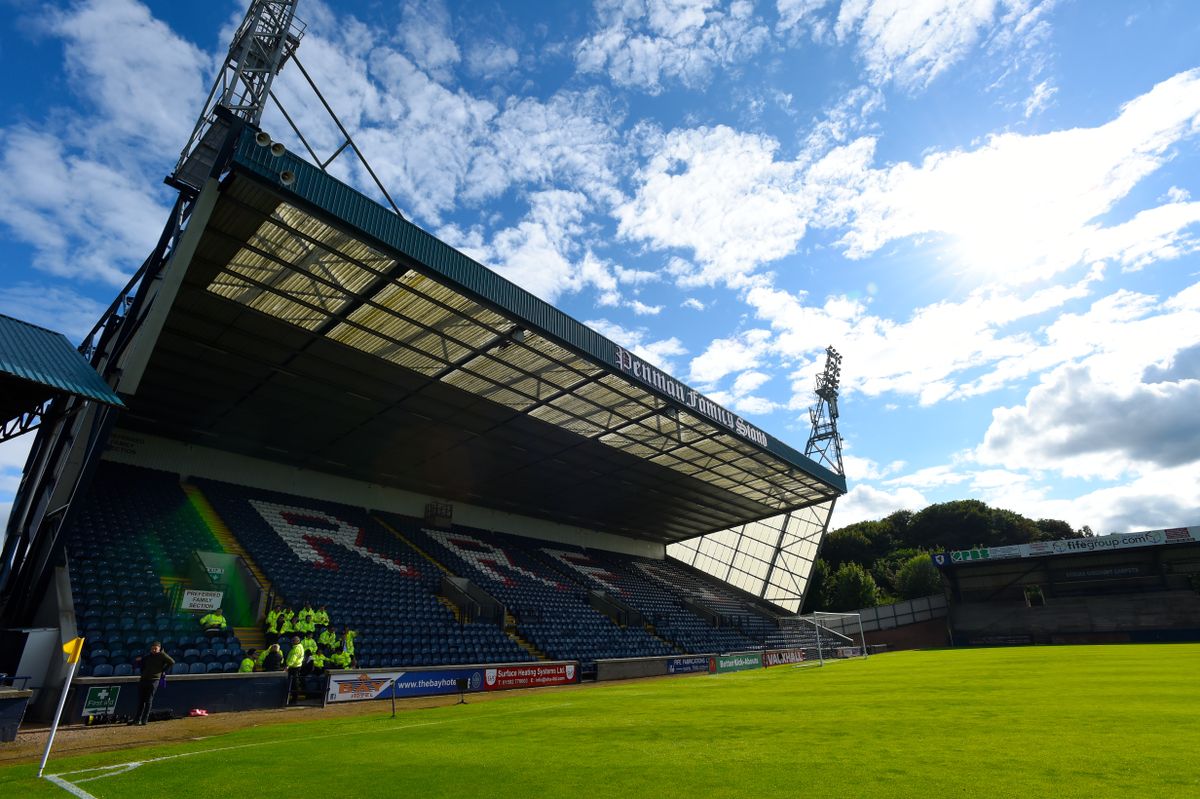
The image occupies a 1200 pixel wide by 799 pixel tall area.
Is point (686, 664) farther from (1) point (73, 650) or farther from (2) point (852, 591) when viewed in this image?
(2) point (852, 591)

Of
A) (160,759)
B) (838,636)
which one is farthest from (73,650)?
(838,636)

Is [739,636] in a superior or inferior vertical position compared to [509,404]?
inferior

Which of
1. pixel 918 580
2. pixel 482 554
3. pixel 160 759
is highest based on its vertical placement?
pixel 918 580

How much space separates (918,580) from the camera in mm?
56000

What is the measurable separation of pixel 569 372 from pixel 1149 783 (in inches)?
761

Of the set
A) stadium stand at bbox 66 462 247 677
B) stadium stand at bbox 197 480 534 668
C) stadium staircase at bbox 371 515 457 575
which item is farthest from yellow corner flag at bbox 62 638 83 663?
stadium staircase at bbox 371 515 457 575

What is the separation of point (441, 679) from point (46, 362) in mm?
12639

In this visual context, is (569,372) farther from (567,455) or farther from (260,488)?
(260,488)

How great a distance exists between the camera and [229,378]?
20781 millimetres

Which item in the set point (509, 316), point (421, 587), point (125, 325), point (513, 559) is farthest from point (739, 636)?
point (125, 325)

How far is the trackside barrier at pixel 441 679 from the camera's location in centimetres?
1592

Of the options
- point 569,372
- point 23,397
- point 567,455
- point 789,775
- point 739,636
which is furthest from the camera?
point 739,636

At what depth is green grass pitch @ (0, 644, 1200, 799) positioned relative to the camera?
205 inches

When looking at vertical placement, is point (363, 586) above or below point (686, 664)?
above
